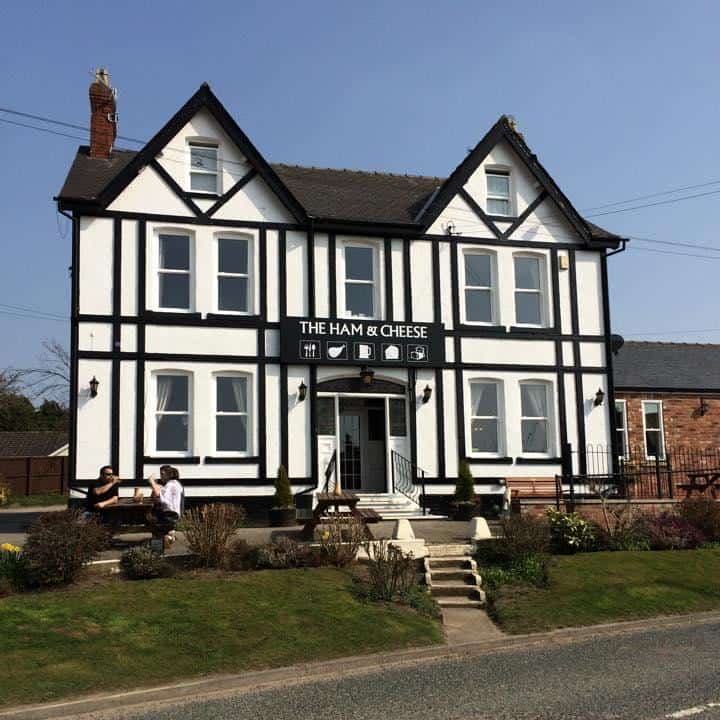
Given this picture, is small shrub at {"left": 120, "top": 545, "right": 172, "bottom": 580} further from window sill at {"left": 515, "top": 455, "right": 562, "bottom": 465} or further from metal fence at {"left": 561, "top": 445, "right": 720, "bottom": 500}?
window sill at {"left": 515, "top": 455, "right": 562, "bottom": 465}

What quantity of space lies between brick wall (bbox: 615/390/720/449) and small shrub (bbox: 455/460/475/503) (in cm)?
987

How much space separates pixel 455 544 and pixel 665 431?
16139mm

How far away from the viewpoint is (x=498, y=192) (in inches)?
916

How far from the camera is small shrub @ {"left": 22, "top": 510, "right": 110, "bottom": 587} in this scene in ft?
39.6

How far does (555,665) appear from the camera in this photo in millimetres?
10320

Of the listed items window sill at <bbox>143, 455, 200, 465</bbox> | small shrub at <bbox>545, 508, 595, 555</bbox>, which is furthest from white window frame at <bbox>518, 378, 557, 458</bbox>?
window sill at <bbox>143, 455, 200, 465</bbox>

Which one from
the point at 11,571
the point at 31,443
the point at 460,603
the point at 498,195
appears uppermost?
the point at 498,195

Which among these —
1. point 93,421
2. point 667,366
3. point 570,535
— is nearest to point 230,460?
point 93,421

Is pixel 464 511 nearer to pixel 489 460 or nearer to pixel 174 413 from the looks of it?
pixel 489 460

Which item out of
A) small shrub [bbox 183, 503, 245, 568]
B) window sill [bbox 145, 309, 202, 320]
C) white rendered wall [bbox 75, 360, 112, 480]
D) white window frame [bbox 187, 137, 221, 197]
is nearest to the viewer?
small shrub [bbox 183, 503, 245, 568]

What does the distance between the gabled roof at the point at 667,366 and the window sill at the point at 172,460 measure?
15228 millimetres

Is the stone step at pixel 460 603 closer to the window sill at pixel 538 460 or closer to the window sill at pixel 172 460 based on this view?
the window sill at pixel 172 460

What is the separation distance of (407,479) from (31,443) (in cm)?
4061

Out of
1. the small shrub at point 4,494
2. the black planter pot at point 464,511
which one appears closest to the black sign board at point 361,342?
the black planter pot at point 464,511
